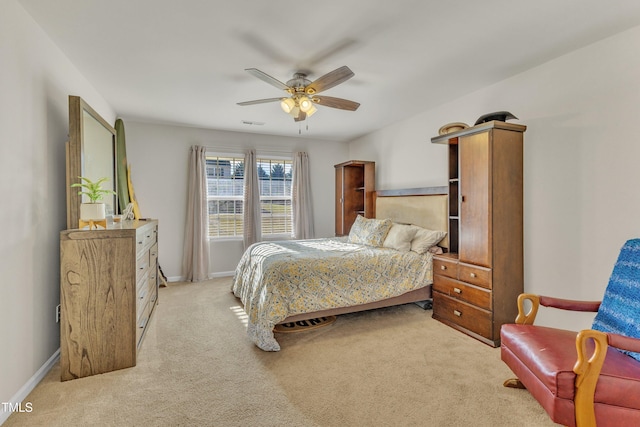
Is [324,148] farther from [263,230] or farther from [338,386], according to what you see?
[338,386]

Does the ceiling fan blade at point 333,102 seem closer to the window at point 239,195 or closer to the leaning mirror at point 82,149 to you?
the leaning mirror at point 82,149

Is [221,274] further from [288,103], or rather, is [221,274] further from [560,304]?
[560,304]

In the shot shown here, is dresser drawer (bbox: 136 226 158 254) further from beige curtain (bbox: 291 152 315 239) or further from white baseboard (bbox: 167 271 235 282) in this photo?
beige curtain (bbox: 291 152 315 239)

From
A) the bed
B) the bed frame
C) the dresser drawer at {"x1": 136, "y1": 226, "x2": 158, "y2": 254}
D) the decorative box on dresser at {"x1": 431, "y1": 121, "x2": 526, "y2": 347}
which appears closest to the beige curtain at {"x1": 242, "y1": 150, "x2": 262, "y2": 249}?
the bed

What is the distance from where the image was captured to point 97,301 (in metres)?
2.17

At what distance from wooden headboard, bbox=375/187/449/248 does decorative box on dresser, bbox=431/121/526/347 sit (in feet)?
2.12

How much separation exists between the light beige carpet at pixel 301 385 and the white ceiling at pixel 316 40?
99.7 inches

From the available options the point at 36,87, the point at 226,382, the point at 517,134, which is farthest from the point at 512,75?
the point at 36,87

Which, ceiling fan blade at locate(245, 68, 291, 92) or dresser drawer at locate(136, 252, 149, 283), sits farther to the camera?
dresser drawer at locate(136, 252, 149, 283)

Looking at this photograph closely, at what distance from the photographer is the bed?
271 centimetres

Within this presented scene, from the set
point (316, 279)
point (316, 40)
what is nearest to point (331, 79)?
point (316, 40)

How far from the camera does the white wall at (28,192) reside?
1765 millimetres

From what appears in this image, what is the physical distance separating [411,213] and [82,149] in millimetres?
3721

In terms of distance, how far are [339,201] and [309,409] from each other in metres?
3.95
